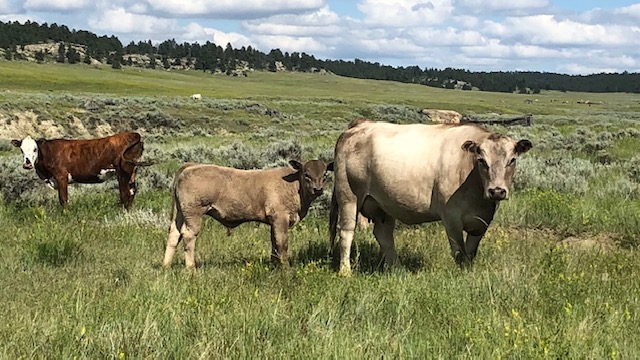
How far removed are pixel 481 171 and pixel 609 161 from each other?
1443cm

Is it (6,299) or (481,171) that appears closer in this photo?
(6,299)

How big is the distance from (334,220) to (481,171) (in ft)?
9.10

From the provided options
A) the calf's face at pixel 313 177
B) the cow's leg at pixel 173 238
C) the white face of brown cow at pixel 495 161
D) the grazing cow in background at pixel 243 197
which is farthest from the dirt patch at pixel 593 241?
the cow's leg at pixel 173 238

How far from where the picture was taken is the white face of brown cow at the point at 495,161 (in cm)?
742

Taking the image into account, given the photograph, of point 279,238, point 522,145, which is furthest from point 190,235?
point 522,145

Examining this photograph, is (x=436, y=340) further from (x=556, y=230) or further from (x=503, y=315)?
(x=556, y=230)

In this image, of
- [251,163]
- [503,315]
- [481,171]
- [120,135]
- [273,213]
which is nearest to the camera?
[503,315]

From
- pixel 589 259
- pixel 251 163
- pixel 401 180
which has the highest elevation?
pixel 401 180

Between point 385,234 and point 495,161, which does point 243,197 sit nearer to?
point 385,234

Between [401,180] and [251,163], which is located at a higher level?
[401,180]

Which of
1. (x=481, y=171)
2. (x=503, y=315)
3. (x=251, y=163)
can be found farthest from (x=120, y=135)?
(x=503, y=315)

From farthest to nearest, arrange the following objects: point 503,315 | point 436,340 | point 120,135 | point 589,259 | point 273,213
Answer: point 120,135
point 273,213
point 589,259
point 503,315
point 436,340

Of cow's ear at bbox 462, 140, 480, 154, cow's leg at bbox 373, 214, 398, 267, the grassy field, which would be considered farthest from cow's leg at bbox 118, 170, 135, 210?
cow's ear at bbox 462, 140, 480, 154

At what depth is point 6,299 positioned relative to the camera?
6.80 metres
